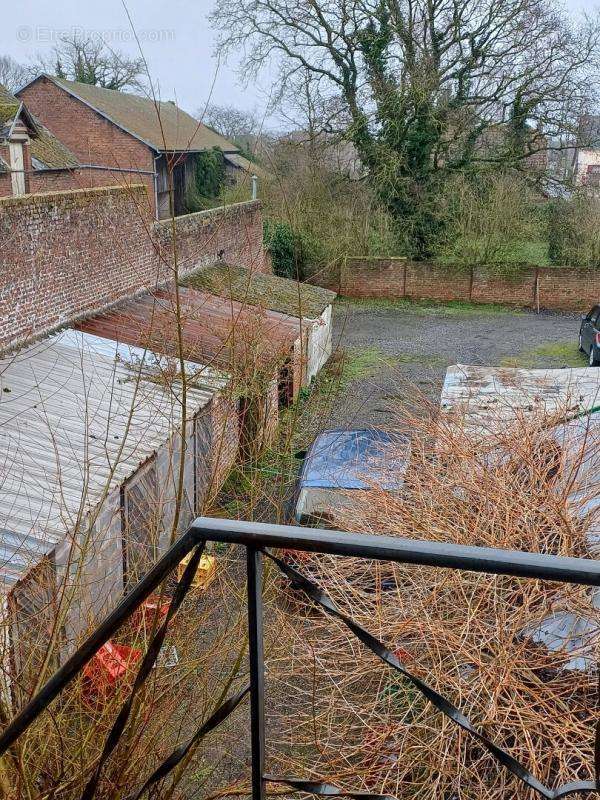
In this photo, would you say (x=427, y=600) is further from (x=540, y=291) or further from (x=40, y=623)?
(x=540, y=291)

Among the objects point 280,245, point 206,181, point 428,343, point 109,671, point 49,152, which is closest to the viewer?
point 109,671

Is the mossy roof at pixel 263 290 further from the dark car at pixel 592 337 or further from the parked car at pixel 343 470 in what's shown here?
the dark car at pixel 592 337

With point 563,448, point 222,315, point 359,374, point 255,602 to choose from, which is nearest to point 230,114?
point 359,374

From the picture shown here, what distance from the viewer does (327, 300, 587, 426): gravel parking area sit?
16.2 m

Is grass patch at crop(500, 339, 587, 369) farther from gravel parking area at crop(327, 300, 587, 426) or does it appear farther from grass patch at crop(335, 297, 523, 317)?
grass patch at crop(335, 297, 523, 317)

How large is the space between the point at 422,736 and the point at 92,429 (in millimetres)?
4644

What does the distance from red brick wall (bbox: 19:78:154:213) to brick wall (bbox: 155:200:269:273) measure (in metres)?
7.54

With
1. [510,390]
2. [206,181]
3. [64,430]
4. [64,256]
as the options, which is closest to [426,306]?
[206,181]

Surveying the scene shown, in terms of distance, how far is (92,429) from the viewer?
26.0 feet

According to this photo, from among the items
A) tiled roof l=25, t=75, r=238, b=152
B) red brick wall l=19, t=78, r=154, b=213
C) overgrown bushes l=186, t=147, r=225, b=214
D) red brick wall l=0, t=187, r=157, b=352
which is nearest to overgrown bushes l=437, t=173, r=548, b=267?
tiled roof l=25, t=75, r=238, b=152

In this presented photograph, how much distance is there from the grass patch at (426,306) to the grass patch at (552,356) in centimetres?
479

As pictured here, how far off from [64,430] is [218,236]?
35.5 feet

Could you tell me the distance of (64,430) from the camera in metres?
7.59

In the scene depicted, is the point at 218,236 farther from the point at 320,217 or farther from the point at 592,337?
the point at 320,217
